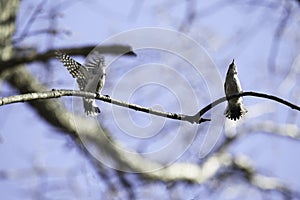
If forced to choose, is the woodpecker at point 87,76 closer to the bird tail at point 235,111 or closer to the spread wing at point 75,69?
the spread wing at point 75,69

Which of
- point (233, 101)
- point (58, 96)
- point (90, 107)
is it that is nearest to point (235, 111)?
point (233, 101)

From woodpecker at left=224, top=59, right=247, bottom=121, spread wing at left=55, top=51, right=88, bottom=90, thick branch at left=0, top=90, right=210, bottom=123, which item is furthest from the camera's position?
spread wing at left=55, top=51, right=88, bottom=90

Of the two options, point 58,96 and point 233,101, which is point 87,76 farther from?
point 58,96

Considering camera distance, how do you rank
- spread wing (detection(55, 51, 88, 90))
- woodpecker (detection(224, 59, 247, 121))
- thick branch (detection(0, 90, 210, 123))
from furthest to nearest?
spread wing (detection(55, 51, 88, 90)), woodpecker (detection(224, 59, 247, 121)), thick branch (detection(0, 90, 210, 123))

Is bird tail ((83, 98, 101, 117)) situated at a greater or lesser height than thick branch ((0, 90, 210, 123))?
greater

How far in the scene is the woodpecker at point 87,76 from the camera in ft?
8.00

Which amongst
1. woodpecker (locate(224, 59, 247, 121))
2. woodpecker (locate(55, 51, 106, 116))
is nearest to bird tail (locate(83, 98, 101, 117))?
woodpecker (locate(55, 51, 106, 116))

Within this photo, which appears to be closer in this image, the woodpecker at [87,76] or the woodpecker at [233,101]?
the woodpecker at [233,101]

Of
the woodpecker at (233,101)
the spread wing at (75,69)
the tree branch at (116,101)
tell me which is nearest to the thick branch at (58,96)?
the tree branch at (116,101)

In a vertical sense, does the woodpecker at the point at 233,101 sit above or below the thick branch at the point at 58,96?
above

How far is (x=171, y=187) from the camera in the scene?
14.8 feet

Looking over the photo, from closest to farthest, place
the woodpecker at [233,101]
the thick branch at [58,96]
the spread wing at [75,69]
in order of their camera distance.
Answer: the thick branch at [58,96] < the woodpecker at [233,101] < the spread wing at [75,69]

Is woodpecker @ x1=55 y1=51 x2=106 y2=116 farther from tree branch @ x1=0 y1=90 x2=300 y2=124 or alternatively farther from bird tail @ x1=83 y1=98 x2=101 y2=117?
tree branch @ x1=0 y1=90 x2=300 y2=124

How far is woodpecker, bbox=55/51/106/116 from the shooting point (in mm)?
2438
